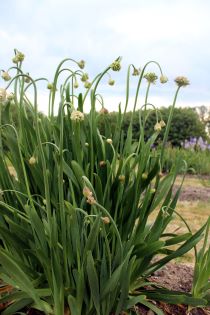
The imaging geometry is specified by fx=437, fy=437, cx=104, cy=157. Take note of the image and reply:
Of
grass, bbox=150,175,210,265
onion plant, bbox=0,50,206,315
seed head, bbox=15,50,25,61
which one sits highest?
seed head, bbox=15,50,25,61

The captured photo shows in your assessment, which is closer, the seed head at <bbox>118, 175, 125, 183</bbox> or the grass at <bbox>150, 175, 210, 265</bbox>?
the seed head at <bbox>118, 175, 125, 183</bbox>

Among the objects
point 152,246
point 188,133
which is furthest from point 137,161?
point 188,133

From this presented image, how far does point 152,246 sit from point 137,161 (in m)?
0.37

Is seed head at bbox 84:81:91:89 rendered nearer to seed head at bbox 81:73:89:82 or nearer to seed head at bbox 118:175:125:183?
seed head at bbox 81:73:89:82

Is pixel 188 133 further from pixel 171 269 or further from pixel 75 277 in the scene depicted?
pixel 75 277

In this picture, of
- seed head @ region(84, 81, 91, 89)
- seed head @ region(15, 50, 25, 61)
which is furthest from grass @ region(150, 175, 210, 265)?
seed head @ region(15, 50, 25, 61)

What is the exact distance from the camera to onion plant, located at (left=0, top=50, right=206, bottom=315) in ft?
5.03

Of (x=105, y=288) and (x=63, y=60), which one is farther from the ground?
(x=63, y=60)

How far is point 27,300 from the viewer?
166 centimetres

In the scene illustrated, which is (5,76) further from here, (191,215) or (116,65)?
(191,215)

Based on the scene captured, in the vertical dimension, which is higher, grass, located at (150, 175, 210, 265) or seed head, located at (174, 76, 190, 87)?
seed head, located at (174, 76, 190, 87)

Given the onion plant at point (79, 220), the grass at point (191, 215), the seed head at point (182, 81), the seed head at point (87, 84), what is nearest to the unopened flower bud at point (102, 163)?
the onion plant at point (79, 220)

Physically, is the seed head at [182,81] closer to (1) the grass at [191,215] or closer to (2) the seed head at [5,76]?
(2) the seed head at [5,76]

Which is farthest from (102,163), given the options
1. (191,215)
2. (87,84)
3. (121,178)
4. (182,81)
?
(191,215)
